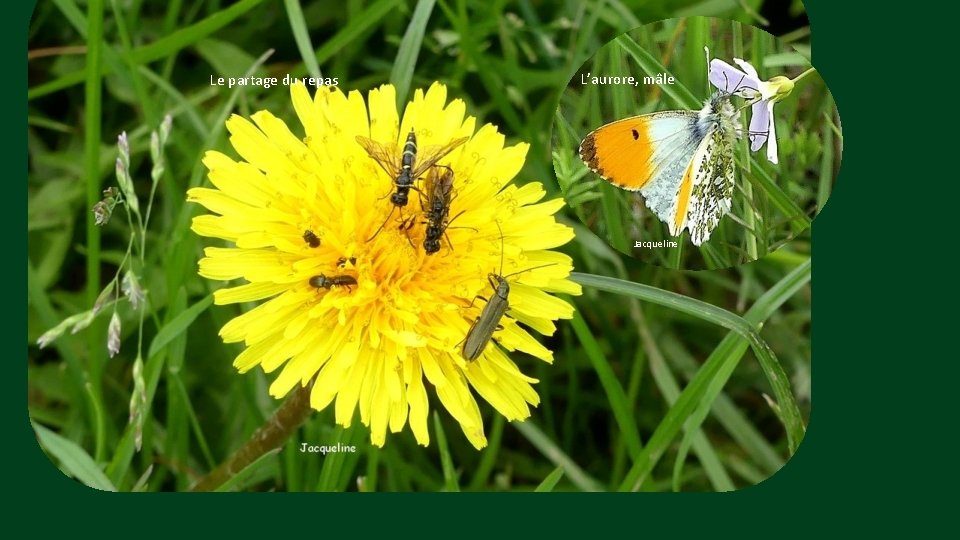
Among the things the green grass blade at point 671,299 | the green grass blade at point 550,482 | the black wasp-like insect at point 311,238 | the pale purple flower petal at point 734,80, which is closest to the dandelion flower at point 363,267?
the black wasp-like insect at point 311,238

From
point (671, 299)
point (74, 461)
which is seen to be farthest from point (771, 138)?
point (74, 461)

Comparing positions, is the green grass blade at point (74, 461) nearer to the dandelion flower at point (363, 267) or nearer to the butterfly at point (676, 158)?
the dandelion flower at point (363, 267)

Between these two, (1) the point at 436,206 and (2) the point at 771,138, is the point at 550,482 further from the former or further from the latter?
(2) the point at 771,138

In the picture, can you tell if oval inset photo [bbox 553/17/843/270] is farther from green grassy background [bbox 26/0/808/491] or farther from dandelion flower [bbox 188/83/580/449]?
dandelion flower [bbox 188/83/580/449]

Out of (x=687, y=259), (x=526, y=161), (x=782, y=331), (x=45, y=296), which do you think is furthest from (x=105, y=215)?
(x=782, y=331)

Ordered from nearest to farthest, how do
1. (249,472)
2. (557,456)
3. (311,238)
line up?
(311,238), (249,472), (557,456)

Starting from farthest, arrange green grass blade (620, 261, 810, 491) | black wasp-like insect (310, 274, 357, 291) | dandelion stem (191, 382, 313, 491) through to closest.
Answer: green grass blade (620, 261, 810, 491)
dandelion stem (191, 382, 313, 491)
black wasp-like insect (310, 274, 357, 291)

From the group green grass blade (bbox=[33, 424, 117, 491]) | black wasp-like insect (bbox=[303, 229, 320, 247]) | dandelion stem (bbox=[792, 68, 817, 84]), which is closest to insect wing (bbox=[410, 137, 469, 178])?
black wasp-like insect (bbox=[303, 229, 320, 247])
